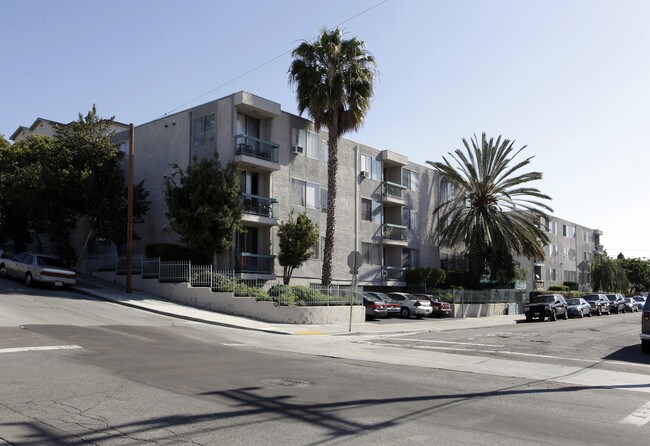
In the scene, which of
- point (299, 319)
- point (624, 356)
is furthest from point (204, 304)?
point (624, 356)

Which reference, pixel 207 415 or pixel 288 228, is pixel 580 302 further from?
pixel 207 415

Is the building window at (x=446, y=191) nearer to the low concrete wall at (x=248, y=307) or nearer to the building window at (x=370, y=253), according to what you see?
the building window at (x=370, y=253)

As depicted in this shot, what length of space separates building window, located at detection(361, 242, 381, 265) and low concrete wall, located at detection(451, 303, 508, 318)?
5946mm

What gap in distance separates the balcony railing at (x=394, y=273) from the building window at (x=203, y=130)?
615 inches

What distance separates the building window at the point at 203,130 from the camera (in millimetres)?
30391

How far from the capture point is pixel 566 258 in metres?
75.6

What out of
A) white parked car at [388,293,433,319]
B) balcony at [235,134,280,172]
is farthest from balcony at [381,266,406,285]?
balcony at [235,134,280,172]

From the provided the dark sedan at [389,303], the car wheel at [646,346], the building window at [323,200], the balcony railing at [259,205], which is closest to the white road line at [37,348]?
the car wheel at [646,346]

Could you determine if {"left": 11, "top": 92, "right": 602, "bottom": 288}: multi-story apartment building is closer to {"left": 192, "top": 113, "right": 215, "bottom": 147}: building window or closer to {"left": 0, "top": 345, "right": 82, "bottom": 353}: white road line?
{"left": 192, "top": 113, "right": 215, "bottom": 147}: building window

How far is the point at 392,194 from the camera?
4081 centimetres

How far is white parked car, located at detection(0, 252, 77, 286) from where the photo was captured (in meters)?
25.8

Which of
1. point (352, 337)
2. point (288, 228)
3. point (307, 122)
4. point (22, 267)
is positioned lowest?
point (352, 337)

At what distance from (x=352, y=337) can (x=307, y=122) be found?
53.6 ft

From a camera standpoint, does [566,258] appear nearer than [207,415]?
No
